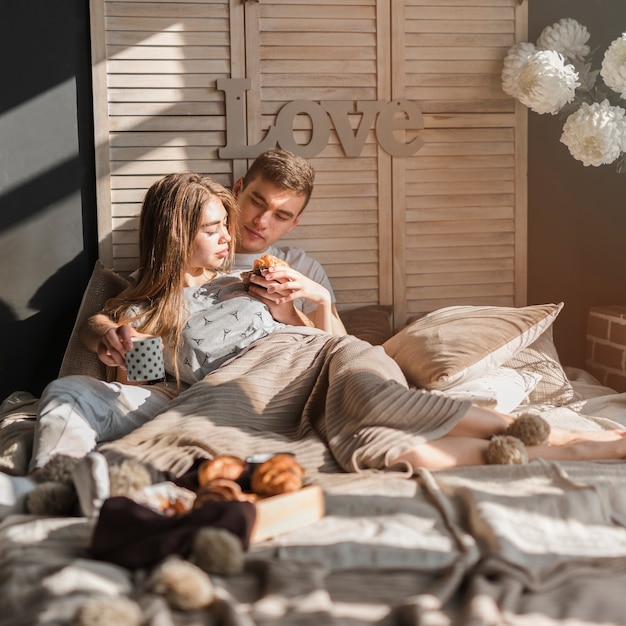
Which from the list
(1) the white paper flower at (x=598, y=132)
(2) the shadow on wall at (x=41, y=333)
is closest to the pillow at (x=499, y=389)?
(1) the white paper flower at (x=598, y=132)

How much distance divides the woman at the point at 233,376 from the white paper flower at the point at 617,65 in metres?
1.26

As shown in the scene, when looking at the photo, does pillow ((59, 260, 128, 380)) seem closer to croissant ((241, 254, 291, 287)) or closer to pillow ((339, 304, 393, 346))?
croissant ((241, 254, 291, 287))

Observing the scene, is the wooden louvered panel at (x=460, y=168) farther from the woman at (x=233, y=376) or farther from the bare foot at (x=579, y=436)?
the bare foot at (x=579, y=436)

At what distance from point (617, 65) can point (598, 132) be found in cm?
22

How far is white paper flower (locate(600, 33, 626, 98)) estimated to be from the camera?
8.84ft

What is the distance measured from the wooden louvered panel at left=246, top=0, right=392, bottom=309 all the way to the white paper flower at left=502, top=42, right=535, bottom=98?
45 centimetres

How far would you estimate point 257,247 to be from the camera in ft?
9.51

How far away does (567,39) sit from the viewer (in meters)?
3.03

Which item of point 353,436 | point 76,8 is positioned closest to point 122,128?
point 76,8

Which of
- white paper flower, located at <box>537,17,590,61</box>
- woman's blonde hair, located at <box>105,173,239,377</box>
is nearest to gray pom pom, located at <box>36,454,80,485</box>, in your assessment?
woman's blonde hair, located at <box>105,173,239,377</box>

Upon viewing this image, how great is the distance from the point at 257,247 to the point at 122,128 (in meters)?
0.67

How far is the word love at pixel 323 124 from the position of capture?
3029 millimetres

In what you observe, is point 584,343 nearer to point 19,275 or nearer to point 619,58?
point 619,58

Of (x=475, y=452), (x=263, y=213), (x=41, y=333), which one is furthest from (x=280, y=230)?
(x=475, y=452)
